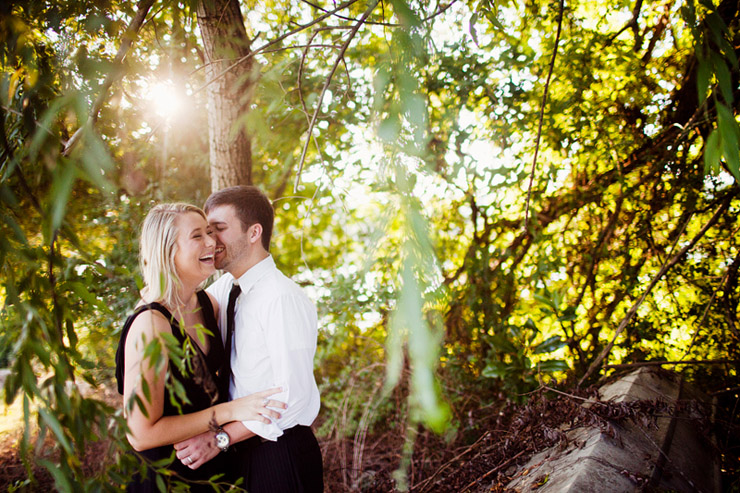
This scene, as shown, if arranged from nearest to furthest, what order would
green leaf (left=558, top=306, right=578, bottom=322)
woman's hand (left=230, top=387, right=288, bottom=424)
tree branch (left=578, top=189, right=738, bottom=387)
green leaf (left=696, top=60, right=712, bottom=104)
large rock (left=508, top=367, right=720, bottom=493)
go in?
green leaf (left=696, top=60, right=712, bottom=104)
large rock (left=508, top=367, right=720, bottom=493)
woman's hand (left=230, top=387, right=288, bottom=424)
tree branch (left=578, top=189, right=738, bottom=387)
green leaf (left=558, top=306, right=578, bottom=322)

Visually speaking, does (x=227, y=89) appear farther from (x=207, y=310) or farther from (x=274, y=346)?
(x=274, y=346)

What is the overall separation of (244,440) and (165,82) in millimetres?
1882

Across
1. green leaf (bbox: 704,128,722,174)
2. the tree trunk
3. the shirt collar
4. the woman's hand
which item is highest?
the tree trunk

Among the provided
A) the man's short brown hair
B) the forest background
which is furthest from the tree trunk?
the man's short brown hair

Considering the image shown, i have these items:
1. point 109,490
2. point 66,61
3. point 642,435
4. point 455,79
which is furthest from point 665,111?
point 109,490

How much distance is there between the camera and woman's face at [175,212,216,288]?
1587mm

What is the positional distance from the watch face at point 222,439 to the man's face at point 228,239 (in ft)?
2.08

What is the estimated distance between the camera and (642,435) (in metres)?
1.72

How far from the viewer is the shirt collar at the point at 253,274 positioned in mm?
1800

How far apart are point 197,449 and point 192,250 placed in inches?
27.4

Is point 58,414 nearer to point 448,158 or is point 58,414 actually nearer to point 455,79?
point 448,158

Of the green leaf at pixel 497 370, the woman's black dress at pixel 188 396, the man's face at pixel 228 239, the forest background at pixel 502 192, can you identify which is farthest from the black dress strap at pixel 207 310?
the green leaf at pixel 497 370

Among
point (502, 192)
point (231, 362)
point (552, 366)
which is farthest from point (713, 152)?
point (502, 192)

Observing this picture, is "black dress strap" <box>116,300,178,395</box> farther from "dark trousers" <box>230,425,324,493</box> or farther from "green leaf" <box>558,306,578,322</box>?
"green leaf" <box>558,306,578,322</box>
